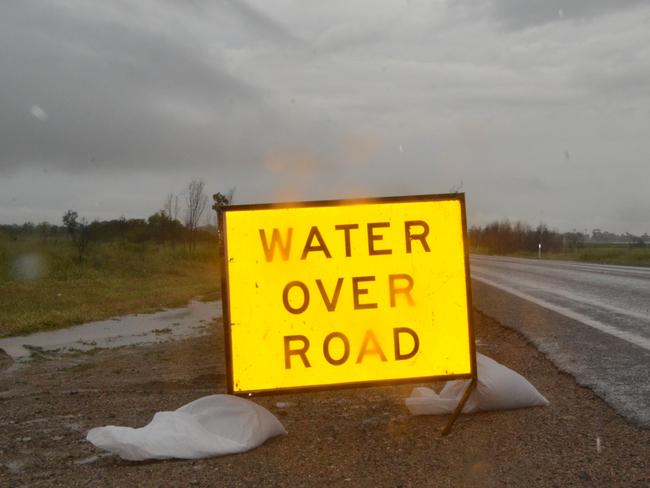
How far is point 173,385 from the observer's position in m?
8.45

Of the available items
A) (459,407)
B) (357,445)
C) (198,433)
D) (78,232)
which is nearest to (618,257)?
(78,232)

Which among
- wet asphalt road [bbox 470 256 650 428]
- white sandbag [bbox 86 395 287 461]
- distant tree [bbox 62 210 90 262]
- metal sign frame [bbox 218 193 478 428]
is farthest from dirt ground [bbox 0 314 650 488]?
distant tree [bbox 62 210 90 262]

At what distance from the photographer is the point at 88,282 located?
26.5m

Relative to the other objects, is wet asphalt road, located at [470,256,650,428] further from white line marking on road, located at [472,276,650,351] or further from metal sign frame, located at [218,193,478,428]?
metal sign frame, located at [218,193,478,428]

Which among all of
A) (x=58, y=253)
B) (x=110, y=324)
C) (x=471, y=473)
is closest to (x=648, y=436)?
(x=471, y=473)

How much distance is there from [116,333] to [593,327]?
29.5 ft

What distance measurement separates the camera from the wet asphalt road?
6752 millimetres

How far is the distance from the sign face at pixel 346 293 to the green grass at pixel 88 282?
35.6 feet

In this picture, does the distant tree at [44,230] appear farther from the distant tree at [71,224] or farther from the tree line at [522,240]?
the tree line at [522,240]

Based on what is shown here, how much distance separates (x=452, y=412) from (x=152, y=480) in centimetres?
235

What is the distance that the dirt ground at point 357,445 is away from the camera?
15.1 feet

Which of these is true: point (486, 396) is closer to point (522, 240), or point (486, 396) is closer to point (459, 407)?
point (459, 407)

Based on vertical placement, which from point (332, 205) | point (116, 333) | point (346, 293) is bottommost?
point (116, 333)

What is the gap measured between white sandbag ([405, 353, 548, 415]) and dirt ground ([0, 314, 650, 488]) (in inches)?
2.9
